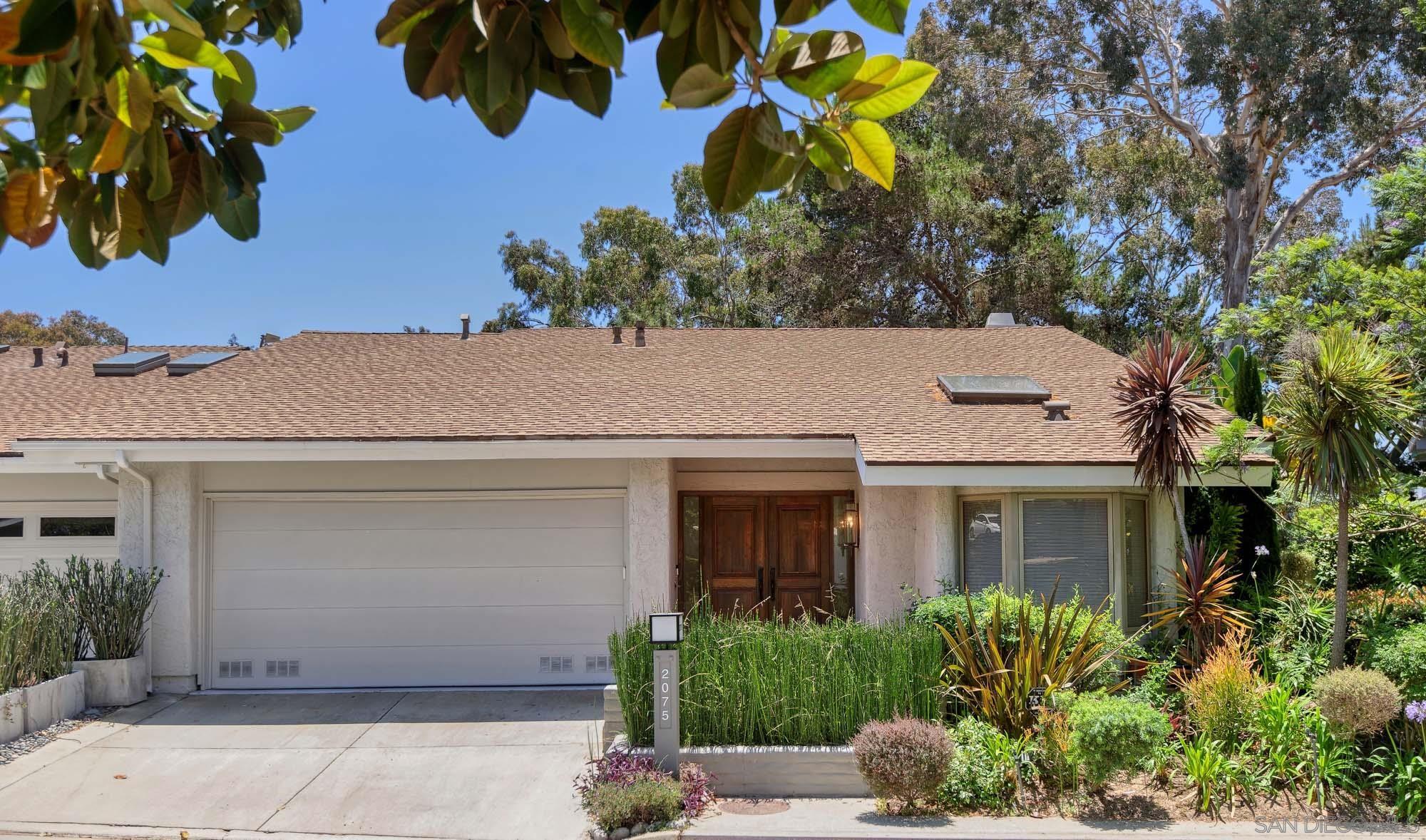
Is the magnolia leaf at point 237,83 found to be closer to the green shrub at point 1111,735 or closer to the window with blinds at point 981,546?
the green shrub at point 1111,735

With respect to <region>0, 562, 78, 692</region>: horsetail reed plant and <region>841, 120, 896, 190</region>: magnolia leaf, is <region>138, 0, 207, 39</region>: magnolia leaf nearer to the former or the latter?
<region>841, 120, 896, 190</region>: magnolia leaf

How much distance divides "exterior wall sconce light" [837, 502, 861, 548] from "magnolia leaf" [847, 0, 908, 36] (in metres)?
10.4

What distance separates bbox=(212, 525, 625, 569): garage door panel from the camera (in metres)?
11.4

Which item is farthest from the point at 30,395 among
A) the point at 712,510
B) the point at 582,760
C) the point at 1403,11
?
the point at 1403,11

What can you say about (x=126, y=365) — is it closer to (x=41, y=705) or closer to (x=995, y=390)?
(x=41, y=705)

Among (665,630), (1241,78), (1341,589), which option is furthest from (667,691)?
(1241,78)

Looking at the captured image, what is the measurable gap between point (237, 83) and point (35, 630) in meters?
9.37

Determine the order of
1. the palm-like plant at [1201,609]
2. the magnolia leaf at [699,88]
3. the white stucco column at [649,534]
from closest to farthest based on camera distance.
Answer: the magnolia leaf at [699,88] → the palm-like plant at [1201,609] → the white stucco column at [649,534]

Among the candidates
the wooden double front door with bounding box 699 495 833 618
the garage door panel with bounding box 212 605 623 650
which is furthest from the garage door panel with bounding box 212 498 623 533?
the wooden double front door with bounding box 699 495 833 618

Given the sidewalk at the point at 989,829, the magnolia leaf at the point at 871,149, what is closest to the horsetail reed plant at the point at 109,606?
the sidewalk at the point at 989,829

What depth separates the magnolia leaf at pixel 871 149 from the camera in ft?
6.29

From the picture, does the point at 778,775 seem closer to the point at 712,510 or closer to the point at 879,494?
the point at 879,494

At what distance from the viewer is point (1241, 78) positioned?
850 inches

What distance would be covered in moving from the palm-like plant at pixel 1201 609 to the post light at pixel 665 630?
4.39 meters
